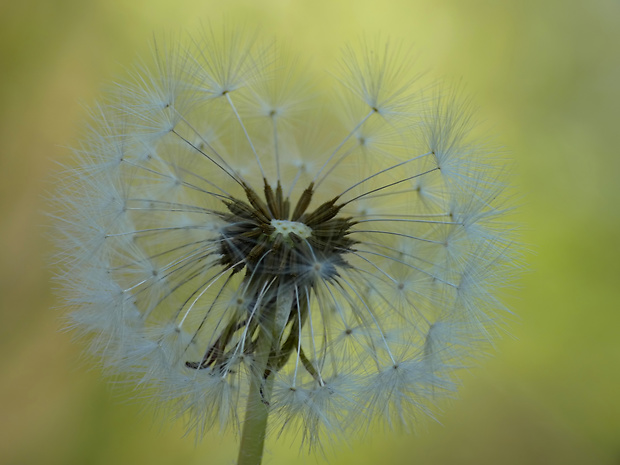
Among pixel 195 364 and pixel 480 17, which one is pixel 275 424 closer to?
pixel 195 364

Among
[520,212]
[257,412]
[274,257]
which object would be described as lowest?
[257,412]

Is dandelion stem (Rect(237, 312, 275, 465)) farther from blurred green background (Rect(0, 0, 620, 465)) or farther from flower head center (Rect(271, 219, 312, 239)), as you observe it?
blurred green background (Rect(0, 0, 620, 465))

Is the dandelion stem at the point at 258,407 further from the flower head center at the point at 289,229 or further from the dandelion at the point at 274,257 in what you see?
the flower head center at the point at 289,229

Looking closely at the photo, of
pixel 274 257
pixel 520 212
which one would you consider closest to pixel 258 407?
pixel 274 257

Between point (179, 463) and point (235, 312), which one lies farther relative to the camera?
point (179, 463)

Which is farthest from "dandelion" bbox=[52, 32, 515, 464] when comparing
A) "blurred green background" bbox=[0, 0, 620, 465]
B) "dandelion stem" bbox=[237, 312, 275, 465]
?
"blurred green background" bbox=[0, 0, 620, 465]

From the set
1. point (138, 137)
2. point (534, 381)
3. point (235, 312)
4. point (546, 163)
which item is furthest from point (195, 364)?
point (546, 163)

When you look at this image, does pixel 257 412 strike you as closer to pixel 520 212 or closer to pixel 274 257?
pixel 274 257

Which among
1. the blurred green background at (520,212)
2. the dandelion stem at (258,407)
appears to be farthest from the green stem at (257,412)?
the blurred green background at (520,212)
